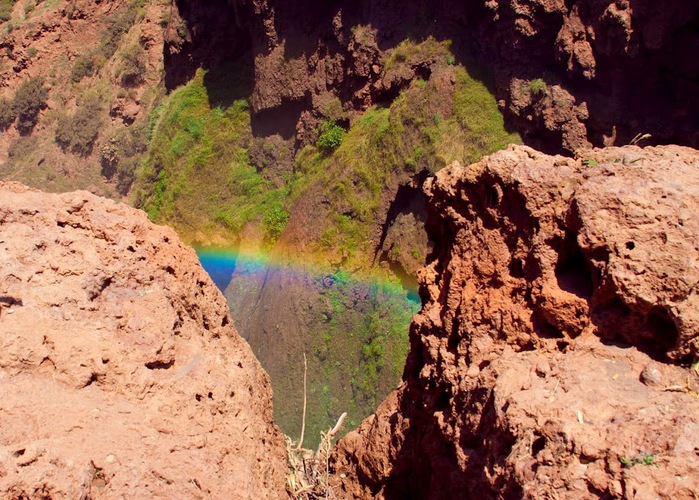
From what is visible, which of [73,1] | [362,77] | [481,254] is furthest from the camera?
[73,1]

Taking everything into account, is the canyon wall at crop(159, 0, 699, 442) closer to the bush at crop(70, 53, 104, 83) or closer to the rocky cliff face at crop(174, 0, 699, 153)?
the rocky cliff face at crop(174, 0, 699, 153)

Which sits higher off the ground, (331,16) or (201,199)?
(331,16)

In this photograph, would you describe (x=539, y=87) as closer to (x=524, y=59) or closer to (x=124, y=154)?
(x=524, y=59)

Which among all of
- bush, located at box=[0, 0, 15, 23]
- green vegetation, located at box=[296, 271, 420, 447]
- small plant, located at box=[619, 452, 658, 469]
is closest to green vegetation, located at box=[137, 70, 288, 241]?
green vegetation, located at box=[296, 271, 420, 447]

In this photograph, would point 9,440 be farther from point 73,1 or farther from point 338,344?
point 73,1

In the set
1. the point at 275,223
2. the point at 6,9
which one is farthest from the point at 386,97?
the point at 6,9

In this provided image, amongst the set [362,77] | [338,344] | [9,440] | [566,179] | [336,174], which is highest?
[362,77]

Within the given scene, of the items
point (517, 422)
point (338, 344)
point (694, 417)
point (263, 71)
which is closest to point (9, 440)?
point (517, 422)
